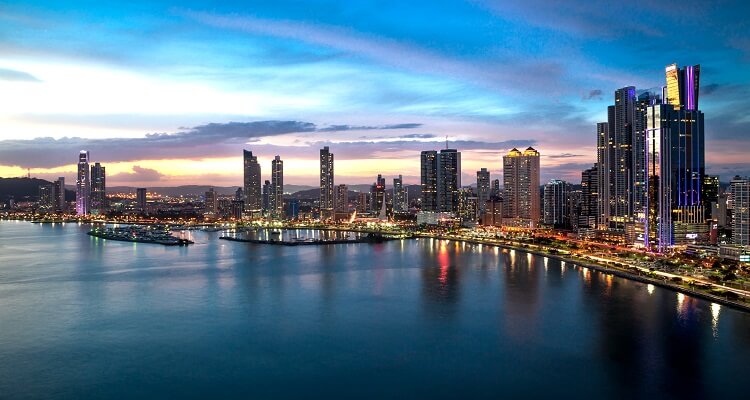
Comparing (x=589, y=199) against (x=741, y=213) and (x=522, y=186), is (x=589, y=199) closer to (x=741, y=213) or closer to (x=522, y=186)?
(x=522, y=186)

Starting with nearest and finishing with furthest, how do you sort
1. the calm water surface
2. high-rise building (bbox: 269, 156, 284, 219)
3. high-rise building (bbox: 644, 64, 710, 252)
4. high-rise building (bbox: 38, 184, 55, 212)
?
the calm water surface → high-rise building (bbox: 644, 64, 710, 252) → high-rise building (bbox: 269, 156, 284, 219) → high-rise building (bbox: 38, 184, 55, 212)

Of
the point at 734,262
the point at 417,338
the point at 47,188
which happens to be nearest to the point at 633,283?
the point at 734,262

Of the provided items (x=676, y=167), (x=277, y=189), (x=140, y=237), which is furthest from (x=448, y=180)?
(x=140, y=237)

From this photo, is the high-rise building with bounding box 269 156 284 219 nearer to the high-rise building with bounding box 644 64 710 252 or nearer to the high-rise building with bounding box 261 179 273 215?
the high-rise building with bounding box 261 179 273 215

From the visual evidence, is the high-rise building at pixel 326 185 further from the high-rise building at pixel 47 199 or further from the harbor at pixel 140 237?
the high-rise building at pixel 47 199

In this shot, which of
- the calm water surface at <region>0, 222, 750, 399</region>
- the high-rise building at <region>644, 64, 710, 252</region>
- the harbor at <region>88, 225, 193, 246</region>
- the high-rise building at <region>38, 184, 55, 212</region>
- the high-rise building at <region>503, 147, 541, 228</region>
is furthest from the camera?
the high-rise building at <region>38, 184, 55, 212</region>

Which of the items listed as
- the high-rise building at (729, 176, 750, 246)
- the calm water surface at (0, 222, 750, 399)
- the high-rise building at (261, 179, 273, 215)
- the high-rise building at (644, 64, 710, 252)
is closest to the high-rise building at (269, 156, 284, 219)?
the high-rise building at (261, 179, 273, 215)

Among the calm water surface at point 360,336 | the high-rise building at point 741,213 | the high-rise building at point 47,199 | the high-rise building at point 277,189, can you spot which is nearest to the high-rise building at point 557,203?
the high-rise building at point 741,213
